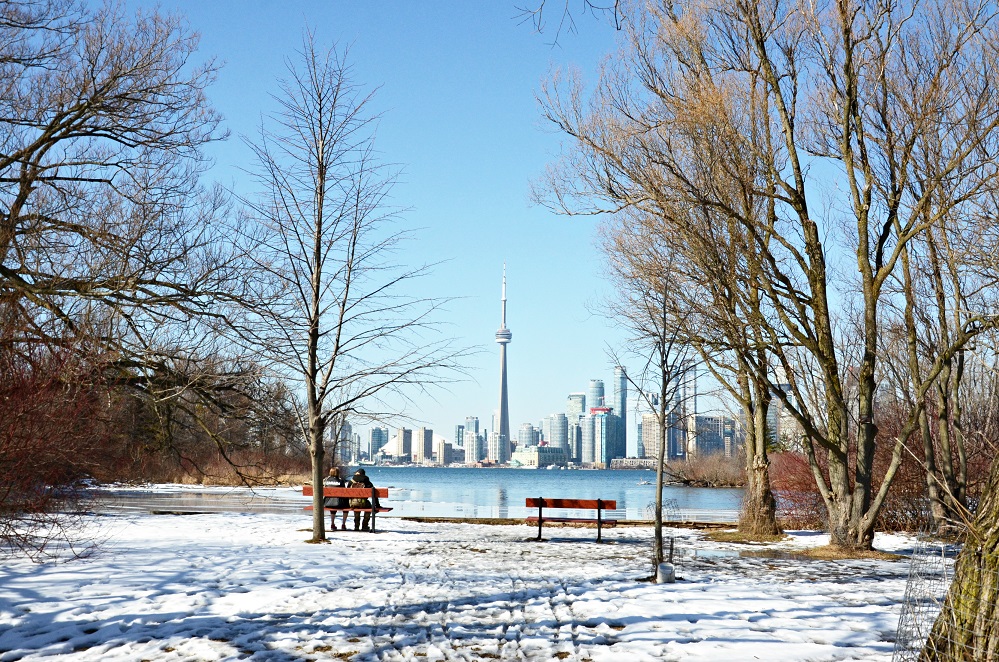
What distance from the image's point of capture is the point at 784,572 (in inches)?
456

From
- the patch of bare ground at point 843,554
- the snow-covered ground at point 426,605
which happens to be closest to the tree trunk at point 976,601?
the snow-covered ground at point 426,605

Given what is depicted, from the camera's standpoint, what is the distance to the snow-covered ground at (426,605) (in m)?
6.77

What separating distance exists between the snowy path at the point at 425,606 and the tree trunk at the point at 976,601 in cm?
213

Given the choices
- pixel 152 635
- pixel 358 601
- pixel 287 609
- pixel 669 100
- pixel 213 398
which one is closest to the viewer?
pixel 152 635

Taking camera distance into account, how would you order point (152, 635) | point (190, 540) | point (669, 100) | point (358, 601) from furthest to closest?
point (669, 100)
point (190, 540)
point (358, 601)
point (152, 635)

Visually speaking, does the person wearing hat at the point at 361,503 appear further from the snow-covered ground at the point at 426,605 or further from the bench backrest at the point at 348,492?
the snow-covered ground at the point at 426,605

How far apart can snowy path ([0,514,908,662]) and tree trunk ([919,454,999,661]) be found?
2.13 metres

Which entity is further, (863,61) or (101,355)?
(863,61)

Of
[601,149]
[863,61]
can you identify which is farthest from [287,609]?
[863,61]

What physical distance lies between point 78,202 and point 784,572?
35.6 ft

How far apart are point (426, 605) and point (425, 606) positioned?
0.06 m

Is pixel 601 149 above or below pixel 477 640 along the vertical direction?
above

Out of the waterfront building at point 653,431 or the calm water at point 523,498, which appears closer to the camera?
Answer: the waterfront building at point 653,431

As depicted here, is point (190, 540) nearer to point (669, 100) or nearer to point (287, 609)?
point (287, 609)
